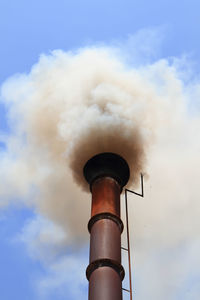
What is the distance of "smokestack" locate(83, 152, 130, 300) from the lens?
8070mm

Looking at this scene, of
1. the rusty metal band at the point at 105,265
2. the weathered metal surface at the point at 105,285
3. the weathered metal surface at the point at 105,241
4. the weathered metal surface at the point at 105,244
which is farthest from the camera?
the weathered metal surface at the point at 105,241

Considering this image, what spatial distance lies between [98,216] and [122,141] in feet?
8.76

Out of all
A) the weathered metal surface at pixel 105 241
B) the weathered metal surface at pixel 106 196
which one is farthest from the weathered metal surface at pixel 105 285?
the weathered metal surface at pixel 106 196

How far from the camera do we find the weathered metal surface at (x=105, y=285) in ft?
25.7

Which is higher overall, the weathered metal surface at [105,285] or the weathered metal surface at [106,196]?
the weathered metal surface at [106,196]

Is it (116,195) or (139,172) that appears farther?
(139,172)

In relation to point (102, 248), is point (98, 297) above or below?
below

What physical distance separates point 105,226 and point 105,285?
138cm

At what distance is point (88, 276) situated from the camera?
862cm

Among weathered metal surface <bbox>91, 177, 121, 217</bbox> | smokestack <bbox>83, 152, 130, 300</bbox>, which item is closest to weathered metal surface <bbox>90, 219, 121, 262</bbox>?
smokestack <bbox>83, 152, 130, 300</bbox>

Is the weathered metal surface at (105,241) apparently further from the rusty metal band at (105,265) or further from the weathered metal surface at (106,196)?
the weathered metal surface at (106,196)

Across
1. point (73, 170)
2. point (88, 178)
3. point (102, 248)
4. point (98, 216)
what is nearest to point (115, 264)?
A: point (102, 248)

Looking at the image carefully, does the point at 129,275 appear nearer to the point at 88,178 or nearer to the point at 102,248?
the point at 102,248

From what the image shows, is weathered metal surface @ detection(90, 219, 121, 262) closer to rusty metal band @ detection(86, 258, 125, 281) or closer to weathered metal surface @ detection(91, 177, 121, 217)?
rusty metal band @ detection(86, 258, 125, 281)
